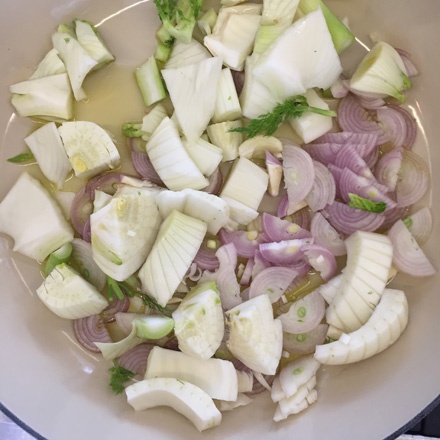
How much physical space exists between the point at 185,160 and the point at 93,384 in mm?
595

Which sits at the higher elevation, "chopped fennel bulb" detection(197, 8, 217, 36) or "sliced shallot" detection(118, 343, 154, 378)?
"chopped fennel bulb" detection(197, 8, 217, 36)

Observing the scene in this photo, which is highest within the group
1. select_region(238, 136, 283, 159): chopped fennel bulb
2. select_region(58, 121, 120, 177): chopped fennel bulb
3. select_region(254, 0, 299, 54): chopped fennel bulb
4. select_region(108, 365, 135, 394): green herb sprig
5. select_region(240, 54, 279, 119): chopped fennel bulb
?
select_region(254, 0, 299, 54): chopped fennel bulb

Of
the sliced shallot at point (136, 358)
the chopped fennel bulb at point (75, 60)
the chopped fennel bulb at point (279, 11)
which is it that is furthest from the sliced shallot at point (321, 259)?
the chopped fennel bulb at point (75, 60)

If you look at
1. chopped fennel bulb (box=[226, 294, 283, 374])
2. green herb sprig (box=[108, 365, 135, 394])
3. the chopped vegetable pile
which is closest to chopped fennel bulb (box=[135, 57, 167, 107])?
the chopped vegetable pile

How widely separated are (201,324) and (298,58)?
66 cm

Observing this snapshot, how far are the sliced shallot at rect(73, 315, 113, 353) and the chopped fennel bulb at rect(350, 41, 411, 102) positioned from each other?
2.80ft

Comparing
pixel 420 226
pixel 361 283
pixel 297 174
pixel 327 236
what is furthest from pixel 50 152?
pixel 420 226

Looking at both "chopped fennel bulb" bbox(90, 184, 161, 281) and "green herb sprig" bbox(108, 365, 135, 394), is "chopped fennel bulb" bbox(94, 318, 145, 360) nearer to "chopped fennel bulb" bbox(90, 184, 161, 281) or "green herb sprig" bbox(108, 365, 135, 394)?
"green herb sprig" bbox(108, 365, 135, 394)

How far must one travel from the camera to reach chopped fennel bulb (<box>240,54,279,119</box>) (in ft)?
4.91

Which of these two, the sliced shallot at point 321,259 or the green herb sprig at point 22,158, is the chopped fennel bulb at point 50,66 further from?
the sliced shallot at point 321,259

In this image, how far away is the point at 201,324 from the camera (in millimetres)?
1399

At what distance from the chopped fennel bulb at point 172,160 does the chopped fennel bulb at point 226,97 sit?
0.40ft

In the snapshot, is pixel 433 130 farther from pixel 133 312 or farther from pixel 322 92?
pixel 133 312

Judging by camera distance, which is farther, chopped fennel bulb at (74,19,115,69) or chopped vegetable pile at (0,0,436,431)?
chopped fennel bulb at (74,19,115,69)
